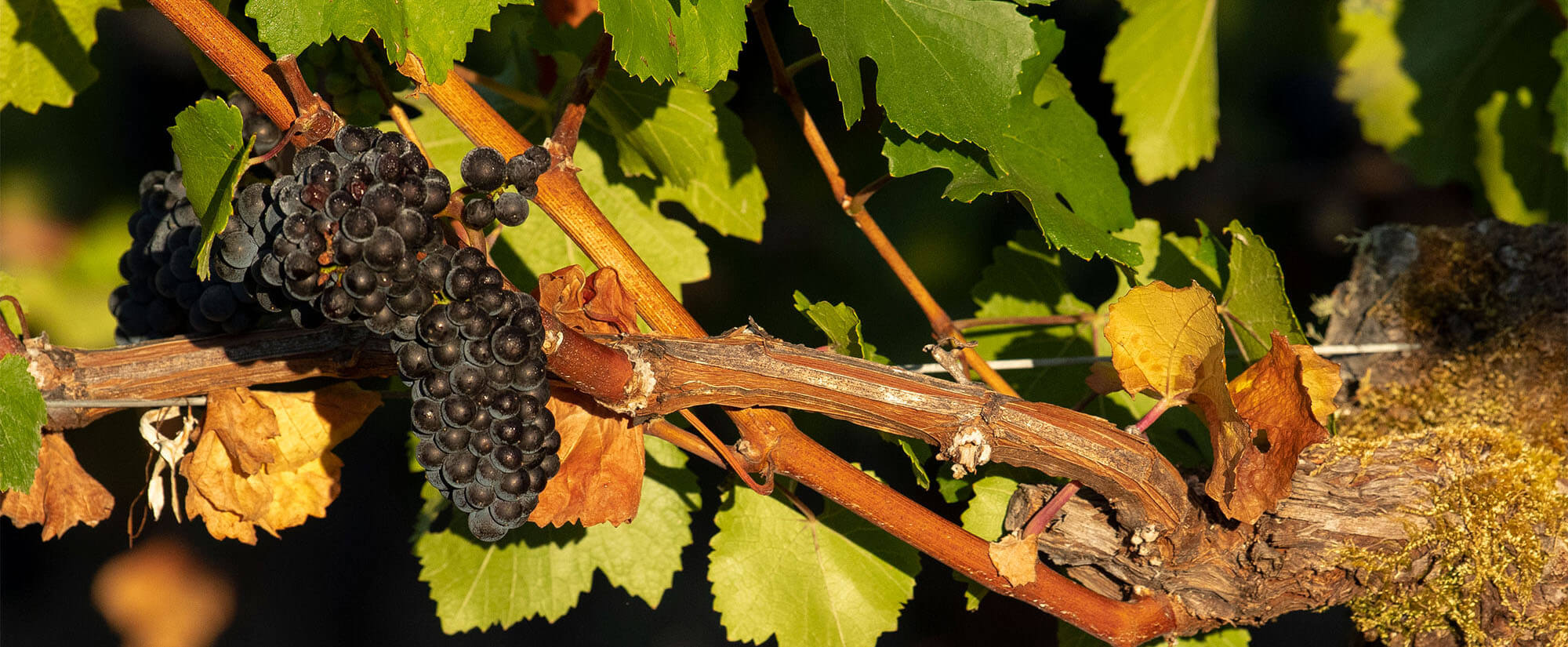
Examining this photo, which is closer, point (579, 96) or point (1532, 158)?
point (579, 96)

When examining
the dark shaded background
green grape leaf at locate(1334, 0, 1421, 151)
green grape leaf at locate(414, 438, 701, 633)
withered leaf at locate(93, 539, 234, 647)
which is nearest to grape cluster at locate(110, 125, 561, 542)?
green grape leaf at locate(414, 438, 701, 633)

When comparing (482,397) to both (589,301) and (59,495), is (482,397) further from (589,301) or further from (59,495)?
(59,495)

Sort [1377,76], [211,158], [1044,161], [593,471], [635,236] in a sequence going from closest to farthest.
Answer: [211,158]
[593,471]
[1044,161]
[635,236]
[1377,76]

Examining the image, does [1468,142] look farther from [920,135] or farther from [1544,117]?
[920,135]

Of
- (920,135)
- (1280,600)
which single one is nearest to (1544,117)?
(1280,600)

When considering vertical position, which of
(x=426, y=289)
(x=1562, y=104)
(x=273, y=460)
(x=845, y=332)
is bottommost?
(x=273, y=460)

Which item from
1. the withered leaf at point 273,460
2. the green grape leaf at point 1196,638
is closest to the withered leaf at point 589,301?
the withered leaf at point 273,460

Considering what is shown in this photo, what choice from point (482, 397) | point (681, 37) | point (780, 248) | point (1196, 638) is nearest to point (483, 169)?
point (482, 397)
